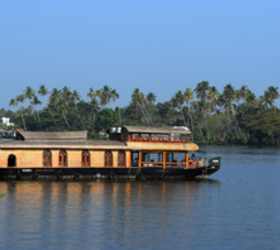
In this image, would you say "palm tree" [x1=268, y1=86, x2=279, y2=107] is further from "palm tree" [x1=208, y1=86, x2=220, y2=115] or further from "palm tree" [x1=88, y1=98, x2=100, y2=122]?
"palm tree" [x1=88, y1=98, x2=100, y2=122]

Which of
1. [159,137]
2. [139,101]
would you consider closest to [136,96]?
[139,101]

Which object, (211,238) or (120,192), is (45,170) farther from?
(211,238)

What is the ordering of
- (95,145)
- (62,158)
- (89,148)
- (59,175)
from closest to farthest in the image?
(59,175) → (62,158) → (89,148) → (95,145)

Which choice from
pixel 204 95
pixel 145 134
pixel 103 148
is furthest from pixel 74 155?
pixel 204 95

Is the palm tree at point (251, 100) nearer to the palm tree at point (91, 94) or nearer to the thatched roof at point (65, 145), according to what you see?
the palm tree at point (91, 94)

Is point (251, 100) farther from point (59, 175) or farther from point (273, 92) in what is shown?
point (59, 175)

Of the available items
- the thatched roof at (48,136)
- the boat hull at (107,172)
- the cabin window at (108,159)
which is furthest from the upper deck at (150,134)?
the thatched roof at (48,136)

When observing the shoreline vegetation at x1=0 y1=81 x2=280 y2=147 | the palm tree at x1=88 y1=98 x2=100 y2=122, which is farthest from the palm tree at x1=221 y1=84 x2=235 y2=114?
the palm tree at x1=88 y1=98 x2=100 y2=122

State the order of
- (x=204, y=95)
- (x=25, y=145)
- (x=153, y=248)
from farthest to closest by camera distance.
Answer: (x=204, y=95) → (x=25, y=145) → (x=153, y=248)

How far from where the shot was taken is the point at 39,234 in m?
20.1

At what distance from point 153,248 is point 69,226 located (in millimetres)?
4984

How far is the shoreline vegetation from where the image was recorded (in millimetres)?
120750

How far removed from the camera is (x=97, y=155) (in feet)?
125

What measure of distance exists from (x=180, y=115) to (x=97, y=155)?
353 feet
